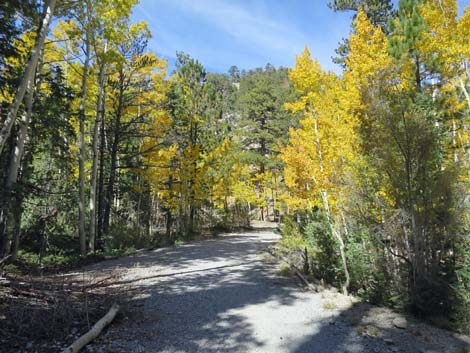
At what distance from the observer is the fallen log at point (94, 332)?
343cm

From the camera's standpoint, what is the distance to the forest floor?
12.9ft

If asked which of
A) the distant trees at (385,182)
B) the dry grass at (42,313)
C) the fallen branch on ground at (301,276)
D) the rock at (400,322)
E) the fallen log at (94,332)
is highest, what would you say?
the distant trees at (385,182)

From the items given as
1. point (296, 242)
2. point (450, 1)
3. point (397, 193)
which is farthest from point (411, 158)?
point (450, 1)

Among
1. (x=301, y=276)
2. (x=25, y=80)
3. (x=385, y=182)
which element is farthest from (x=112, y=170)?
(x=385, y=182)

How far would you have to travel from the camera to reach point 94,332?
3871mm

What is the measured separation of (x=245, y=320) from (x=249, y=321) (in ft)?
0.25

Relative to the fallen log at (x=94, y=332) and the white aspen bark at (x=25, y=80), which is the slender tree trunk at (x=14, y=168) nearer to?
the white aspen bark at (x=25, y=80)

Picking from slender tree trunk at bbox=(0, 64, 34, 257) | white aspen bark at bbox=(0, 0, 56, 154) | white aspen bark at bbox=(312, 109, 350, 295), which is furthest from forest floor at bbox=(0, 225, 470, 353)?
white aspen bark at bbox=(0, 0, 56, 154)

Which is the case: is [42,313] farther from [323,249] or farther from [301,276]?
[323,249]

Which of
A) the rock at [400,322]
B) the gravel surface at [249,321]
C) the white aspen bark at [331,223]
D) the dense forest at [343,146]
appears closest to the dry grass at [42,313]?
the gravel surface at [249,321]

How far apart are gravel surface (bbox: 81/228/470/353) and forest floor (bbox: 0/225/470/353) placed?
13 mm

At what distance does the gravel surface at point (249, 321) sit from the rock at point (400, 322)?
5cm

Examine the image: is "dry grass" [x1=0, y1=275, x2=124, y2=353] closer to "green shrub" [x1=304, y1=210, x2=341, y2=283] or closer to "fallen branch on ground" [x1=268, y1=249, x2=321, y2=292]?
"fallen branch on ground" [x1=268, y1=249, x2=321, y2=292]

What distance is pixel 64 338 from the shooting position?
378cm
